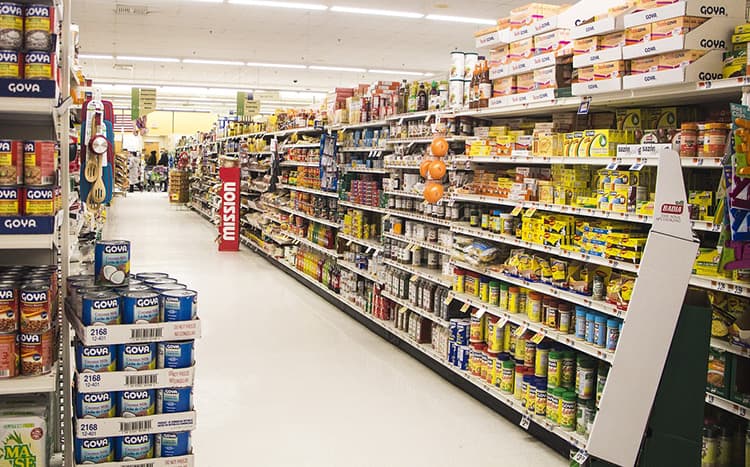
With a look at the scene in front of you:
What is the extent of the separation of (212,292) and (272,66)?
11852mm

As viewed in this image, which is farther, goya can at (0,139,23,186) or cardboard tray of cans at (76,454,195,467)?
cardboard tray of cans at (76,454,195,467)

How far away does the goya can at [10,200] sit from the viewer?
2648 millimetres

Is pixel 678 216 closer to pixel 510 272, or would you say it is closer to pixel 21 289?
pixel 510 272

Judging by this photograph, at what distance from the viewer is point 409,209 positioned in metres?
6.59

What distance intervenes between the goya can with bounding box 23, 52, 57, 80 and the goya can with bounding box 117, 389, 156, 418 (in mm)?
1357

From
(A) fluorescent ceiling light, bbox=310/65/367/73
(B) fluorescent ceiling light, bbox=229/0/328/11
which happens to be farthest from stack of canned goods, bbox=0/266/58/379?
(A) fluorescent ceiling light, bbox=310/65/367/73

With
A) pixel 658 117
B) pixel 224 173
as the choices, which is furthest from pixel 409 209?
pixel 224 173

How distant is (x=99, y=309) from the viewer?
293 centimetres

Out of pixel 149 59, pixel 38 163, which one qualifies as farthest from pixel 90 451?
pixel 149 59

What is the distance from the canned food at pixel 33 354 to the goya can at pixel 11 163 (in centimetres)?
61

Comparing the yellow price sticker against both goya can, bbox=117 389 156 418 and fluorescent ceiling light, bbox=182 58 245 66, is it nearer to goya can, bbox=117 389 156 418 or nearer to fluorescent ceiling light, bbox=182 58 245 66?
goya can, bbox=117 389 156 418

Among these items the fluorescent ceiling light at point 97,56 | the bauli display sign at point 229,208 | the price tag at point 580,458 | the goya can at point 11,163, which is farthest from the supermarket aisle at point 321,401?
the fluorescent ceiling light at point 97,56

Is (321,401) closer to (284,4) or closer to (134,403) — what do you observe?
(134,403)

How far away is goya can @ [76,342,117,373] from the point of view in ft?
9.58
